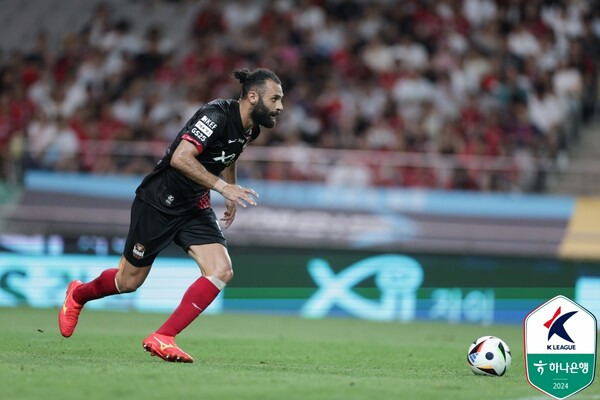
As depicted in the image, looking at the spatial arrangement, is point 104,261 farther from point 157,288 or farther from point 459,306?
point 459,306

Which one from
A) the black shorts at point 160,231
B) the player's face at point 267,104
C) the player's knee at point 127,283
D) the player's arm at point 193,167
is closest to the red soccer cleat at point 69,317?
the player's knee at point 127,283

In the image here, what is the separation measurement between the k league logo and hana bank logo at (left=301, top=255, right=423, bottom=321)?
1015 cm

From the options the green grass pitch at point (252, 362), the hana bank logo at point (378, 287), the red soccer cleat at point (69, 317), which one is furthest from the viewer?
the hana bank logo at point (378, 287)

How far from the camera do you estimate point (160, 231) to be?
9.73m

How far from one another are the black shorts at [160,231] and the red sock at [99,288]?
0.33m

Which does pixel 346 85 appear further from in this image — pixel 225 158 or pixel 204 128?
pixel 204 128

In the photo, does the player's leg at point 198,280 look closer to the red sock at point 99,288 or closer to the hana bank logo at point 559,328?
the red sock at point 99,288

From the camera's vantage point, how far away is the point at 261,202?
61.0 ft

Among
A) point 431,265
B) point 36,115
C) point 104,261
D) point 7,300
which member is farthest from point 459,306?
point 36,115

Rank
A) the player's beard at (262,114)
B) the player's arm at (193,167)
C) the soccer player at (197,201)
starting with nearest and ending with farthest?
the player's arm at (193,167), the soccer player at (197,201), the player's beard at (262,114)

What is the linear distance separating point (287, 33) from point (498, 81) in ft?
14.4

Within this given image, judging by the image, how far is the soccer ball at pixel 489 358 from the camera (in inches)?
365

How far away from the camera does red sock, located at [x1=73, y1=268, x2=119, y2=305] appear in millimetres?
10039

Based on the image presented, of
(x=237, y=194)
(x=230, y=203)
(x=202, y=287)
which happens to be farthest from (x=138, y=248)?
(x=237, y=194)
